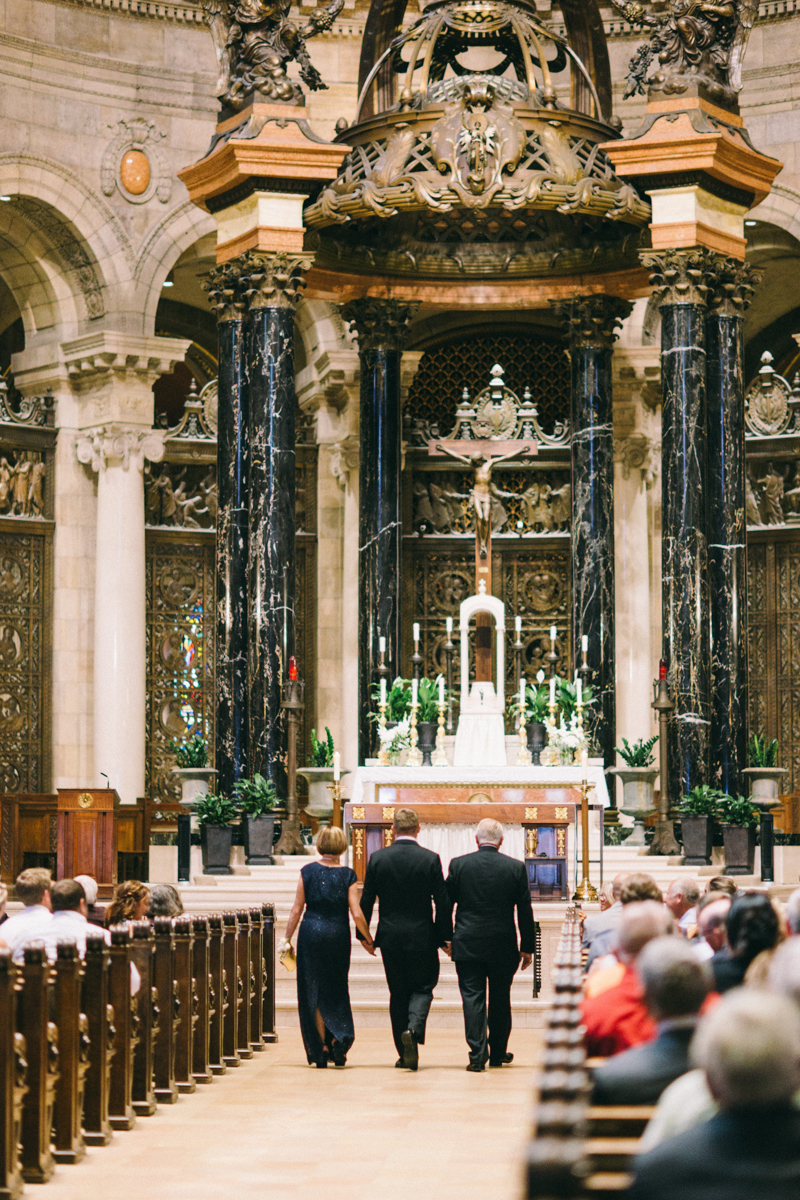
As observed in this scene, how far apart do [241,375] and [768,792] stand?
6.36 metres

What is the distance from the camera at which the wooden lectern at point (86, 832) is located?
18.1 meters

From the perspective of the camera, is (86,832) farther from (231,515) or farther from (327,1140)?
(327,1140)

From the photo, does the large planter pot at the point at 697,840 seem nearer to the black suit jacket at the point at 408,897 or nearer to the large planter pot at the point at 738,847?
the large planter pot at the point at 738,847

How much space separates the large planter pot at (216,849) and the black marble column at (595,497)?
4260 mm

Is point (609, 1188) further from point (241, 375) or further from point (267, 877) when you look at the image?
point (241, 375)

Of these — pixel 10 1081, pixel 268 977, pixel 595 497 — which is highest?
pixel 595 497

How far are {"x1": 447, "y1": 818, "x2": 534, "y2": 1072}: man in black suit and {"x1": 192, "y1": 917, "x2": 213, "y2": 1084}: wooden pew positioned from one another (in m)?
1.46

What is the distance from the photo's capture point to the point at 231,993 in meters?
11.2

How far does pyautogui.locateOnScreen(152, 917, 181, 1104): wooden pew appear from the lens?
9562mm

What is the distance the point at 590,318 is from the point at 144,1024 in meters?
12.2

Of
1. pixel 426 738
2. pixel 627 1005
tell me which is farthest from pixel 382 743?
pixel 627 1005

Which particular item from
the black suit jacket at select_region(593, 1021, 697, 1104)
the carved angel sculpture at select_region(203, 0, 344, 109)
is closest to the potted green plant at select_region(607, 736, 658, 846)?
the carved angel sculpture at select_region(203, 0, 344, 109)

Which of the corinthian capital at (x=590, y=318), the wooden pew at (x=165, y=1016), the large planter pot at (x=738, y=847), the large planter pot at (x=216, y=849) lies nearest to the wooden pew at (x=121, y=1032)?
the wooden pew at (x=165, y=1016)

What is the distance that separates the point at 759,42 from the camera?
2244cm
